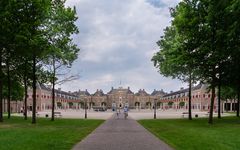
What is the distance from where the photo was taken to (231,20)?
37344 mm

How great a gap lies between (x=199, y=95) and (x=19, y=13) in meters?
129

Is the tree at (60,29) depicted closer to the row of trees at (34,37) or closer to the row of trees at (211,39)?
the row of trees at (34,37)

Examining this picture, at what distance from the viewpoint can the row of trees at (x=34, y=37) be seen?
115 ft

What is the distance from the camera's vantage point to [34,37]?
35250mm

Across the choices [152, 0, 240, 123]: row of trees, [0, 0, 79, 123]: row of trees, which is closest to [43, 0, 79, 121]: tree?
[0, 0, 79, 123]: row of trees

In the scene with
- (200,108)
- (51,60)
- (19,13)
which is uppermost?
(19,13)

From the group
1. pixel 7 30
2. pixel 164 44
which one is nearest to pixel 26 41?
pixel 7 30

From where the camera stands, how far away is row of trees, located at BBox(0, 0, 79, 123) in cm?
3500

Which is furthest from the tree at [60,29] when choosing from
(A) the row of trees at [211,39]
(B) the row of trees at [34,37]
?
(A) the row of trees at [211,39]

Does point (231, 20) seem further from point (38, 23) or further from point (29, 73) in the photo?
point (29, 73)

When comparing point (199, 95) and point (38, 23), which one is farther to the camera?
point (199, 95)

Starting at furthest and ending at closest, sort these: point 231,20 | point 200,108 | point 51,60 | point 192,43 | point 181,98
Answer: point 181,98 → point 200,108 → point 51,60 → point 192,43 → point 231,20

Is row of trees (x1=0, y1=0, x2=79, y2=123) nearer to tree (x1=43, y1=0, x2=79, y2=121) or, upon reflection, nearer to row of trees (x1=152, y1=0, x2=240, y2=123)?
tree (x1=43, y1=0, x2=79, y2=121)

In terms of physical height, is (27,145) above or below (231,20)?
below
